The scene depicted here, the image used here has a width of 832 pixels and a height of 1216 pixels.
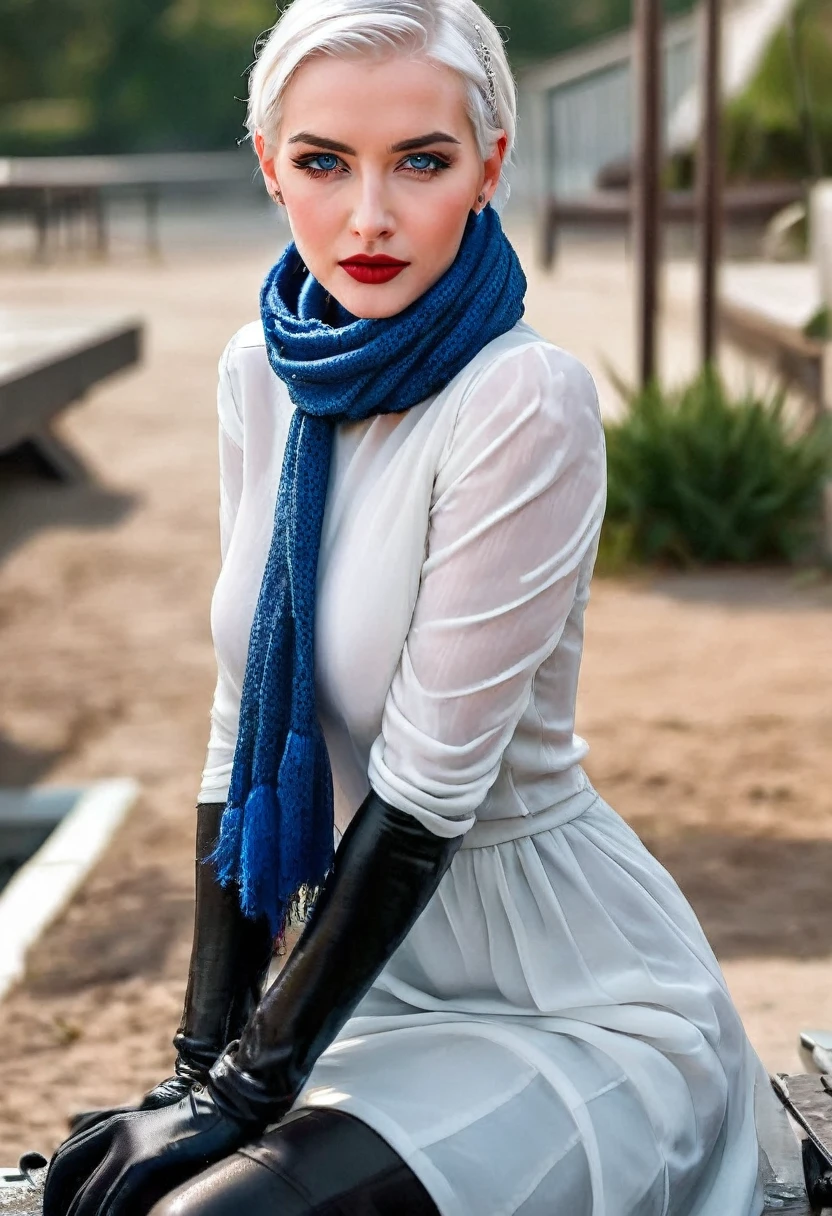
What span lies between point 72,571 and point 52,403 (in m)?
1.22

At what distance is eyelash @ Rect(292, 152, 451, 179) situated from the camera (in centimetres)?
156

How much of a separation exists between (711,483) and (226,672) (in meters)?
4.82

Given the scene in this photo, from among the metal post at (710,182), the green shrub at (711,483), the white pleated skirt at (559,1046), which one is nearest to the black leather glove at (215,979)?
the white pleated skirt at (559,1046)

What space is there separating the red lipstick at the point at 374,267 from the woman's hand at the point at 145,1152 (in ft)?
2.30

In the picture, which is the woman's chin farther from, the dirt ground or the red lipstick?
the dirt ground

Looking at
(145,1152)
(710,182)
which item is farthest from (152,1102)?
(710,182)

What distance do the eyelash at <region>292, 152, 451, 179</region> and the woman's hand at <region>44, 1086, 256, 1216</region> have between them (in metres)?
0.78

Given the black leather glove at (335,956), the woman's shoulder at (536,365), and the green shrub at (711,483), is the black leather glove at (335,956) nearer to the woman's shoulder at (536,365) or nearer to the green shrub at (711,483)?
the woman's shoulder at (536,365)

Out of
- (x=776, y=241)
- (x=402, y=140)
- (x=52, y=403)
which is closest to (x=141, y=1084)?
(x=402, y=140)

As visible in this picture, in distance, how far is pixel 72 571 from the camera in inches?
261

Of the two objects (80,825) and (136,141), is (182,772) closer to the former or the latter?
(80,825)

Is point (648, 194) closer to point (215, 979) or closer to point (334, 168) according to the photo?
point (334, 168)

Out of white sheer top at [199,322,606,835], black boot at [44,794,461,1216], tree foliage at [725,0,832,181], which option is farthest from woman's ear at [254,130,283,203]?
tree foliage at [725,0,832,181]

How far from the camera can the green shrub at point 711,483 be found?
20.9ft
